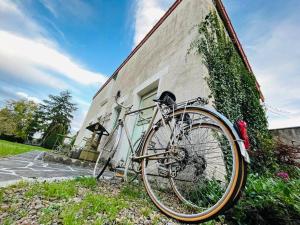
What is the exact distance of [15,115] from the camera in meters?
29.1

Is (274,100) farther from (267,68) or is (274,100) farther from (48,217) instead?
(48,217)

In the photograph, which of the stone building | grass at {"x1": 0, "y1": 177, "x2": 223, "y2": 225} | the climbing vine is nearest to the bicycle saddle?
grass at {"x1": 0, "y1": 177, "x2": 223, "y2": 225}

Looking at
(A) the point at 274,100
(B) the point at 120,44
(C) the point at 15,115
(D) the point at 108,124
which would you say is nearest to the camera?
(A) the point at 274,100

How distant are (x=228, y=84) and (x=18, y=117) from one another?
3579cm

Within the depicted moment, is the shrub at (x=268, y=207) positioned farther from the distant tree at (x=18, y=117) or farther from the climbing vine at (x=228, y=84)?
the distant tree at (x=18, y=117)

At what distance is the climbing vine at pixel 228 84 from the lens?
10.7 feet

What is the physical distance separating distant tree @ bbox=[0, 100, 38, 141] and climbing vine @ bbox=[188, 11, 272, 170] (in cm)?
3120

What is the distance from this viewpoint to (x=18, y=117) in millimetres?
29203

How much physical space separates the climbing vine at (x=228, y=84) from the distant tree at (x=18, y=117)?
31.2 metres

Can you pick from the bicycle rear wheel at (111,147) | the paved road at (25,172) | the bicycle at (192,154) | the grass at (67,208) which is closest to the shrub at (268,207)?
the bicycle at (192,154)

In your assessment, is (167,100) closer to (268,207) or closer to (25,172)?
(268,207)

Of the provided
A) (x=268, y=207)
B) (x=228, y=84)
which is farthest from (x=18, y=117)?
(x=268, y=207)

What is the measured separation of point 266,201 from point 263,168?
8.15ft

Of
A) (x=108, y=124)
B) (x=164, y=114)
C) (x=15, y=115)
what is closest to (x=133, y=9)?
(x=108, y=124)
